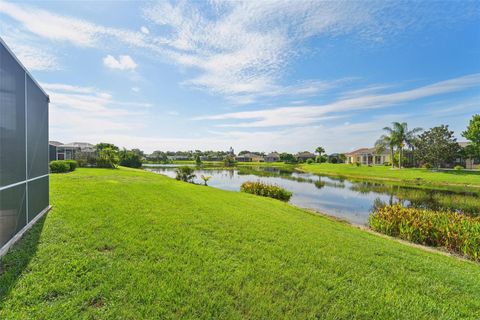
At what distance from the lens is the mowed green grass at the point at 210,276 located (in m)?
2.77

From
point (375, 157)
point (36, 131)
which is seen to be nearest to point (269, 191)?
point (36, 131)

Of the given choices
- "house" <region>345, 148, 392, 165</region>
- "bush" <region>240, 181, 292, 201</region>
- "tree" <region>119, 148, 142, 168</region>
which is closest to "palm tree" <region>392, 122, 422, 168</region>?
"house" <region>345, 148, 392, 165</region>

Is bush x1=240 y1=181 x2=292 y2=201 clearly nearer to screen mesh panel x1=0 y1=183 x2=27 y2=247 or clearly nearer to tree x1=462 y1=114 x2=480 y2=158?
screen mesh panel x1=0 y1=183 x2=27 y2=247

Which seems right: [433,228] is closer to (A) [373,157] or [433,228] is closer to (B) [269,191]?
(B) [269,191]

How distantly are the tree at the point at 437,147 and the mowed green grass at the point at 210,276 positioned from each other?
40.2 meters

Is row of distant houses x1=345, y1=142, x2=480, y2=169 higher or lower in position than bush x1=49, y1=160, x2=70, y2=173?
higher

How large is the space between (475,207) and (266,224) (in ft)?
52.5

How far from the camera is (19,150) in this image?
4098 mm

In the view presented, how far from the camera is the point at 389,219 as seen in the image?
8805 millimetres

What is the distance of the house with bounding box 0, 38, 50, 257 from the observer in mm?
3486

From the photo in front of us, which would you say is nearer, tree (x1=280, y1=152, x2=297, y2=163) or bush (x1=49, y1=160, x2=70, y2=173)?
bush (x1=49, y1=160, x2=70, y2=173)

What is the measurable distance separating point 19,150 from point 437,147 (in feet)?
156

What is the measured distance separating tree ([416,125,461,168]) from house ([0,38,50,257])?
154 ft

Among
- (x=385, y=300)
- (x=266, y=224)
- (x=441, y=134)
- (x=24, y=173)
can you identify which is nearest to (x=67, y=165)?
(x=24, y=173)
